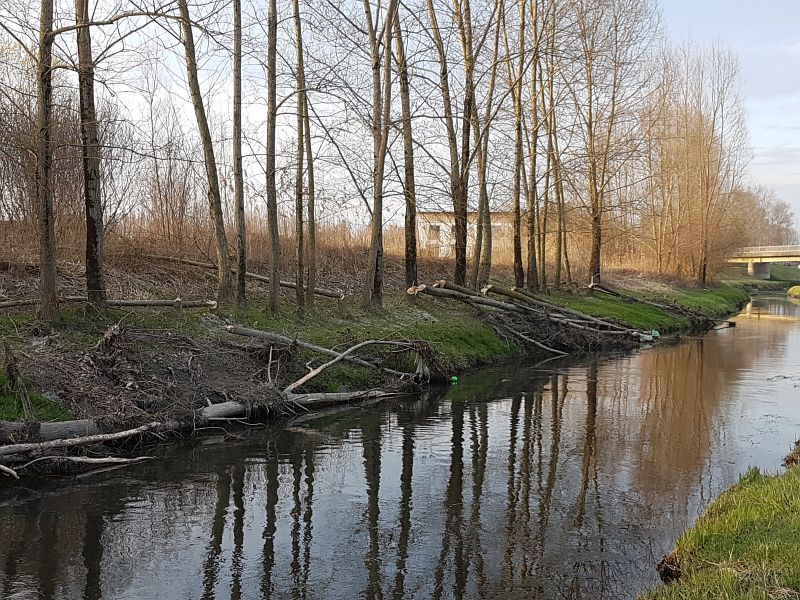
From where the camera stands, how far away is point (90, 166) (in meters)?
12.3

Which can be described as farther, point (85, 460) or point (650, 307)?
point (650, 307)

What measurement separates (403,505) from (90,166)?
27.2 feet

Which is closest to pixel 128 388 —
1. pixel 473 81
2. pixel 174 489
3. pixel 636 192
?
pixel 174 489

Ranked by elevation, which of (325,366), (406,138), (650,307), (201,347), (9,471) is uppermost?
(406,138)

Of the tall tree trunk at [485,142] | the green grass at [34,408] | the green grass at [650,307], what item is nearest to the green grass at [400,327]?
the tall tree trunk at [485,142]

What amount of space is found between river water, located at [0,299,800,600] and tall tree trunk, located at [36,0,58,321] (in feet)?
11.9

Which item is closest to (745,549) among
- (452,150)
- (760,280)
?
(452,150)

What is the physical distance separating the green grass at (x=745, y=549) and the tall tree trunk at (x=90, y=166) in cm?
1032

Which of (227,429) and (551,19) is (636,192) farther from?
(227,429)

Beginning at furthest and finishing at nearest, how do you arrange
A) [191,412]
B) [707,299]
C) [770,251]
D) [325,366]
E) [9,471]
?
1. [770,251]
2. [707,299]
3. [325,366]
4. [191,412]
5. [9,471]

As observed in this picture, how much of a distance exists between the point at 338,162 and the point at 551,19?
12.2m

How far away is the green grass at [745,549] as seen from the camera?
4918mm

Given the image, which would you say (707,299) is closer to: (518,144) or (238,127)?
(518,144)

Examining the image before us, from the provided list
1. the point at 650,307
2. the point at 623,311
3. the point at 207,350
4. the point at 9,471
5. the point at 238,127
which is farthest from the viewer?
the point at 650,307
